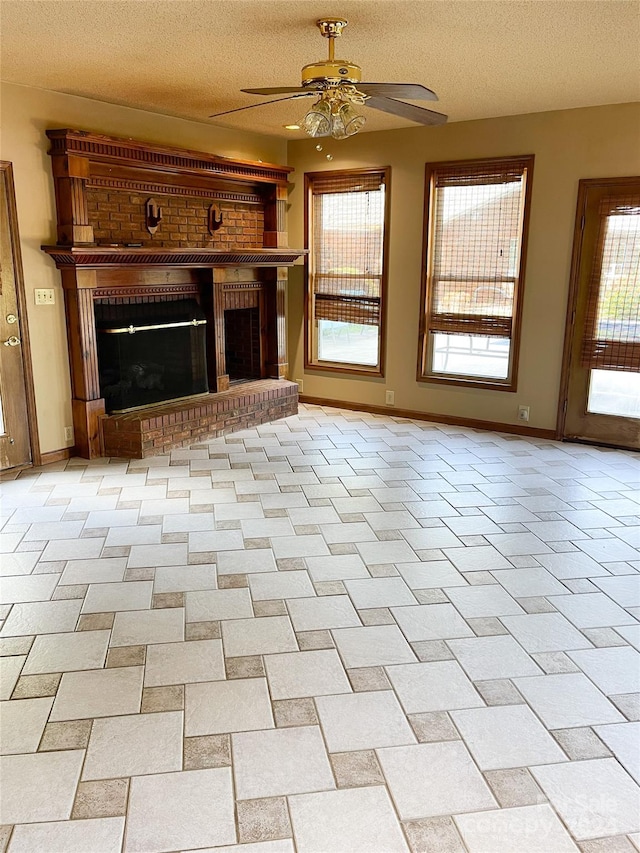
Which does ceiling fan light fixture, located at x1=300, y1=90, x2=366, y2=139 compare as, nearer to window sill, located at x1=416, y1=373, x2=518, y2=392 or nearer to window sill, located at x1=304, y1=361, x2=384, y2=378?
window sill, located at x1=416, y1=373, x2=518, y2=392

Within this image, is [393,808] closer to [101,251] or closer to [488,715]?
[488,715]

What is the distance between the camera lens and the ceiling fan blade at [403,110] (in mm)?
3375

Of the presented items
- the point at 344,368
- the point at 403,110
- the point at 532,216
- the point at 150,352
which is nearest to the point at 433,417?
the point at 344,368

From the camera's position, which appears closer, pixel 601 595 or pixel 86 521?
pixel 601 595

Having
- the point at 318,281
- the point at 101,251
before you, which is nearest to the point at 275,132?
the point at 318,281

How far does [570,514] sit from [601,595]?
100 centimetres

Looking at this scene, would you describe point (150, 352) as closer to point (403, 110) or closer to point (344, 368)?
point (344, 368)

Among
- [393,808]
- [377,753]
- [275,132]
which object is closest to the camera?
[393,808]

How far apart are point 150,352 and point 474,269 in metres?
2.79

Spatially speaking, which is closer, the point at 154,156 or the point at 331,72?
the point at 331,72

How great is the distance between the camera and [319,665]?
2.53m

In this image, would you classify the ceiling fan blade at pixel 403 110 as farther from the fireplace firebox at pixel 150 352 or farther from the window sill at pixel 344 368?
the window sill at pixel 344 368

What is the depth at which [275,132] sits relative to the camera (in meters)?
6.03

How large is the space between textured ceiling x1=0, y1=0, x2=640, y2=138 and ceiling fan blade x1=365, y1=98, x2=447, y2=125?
305mm
